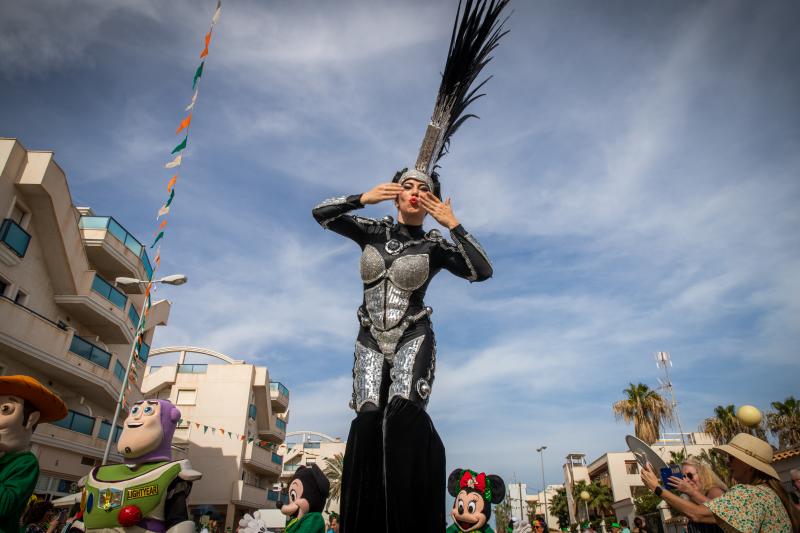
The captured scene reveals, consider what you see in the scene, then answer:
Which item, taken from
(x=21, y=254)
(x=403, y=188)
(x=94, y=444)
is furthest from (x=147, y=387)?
(x=403, y=188)

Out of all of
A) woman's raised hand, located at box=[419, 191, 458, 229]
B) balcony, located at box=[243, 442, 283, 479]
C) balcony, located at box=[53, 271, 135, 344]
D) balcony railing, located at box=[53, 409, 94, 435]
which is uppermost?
balcony, located at box=[53, 271, 135, 344]

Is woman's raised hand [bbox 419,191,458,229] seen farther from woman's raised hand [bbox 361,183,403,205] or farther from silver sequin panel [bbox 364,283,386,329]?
silver sequin panel [bbox 364,283,386,329]

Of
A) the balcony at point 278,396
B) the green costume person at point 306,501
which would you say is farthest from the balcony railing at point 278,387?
the green costume person at point 306,501

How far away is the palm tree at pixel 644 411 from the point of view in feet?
106

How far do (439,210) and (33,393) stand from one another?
3064 millimetres

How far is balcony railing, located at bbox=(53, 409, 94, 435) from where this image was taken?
54.6 ft

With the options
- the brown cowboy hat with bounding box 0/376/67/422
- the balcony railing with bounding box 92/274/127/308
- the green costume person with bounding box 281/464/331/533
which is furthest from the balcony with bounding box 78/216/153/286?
the green costume person with bounding box 281/464/331/533

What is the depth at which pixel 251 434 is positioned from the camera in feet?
115

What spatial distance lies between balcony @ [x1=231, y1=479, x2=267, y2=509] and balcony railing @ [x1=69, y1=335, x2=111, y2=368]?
1527cm

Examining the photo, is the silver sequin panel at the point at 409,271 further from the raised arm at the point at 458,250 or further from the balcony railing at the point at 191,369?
the balcony railing at the point at 191,369

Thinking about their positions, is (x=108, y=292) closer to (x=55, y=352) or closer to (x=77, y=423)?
(x=55, y=352)

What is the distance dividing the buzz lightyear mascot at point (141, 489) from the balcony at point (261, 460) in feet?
103

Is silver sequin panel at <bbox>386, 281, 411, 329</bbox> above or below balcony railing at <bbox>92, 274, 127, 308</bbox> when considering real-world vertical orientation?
below

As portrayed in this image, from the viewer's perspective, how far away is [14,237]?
1454 centimetres
